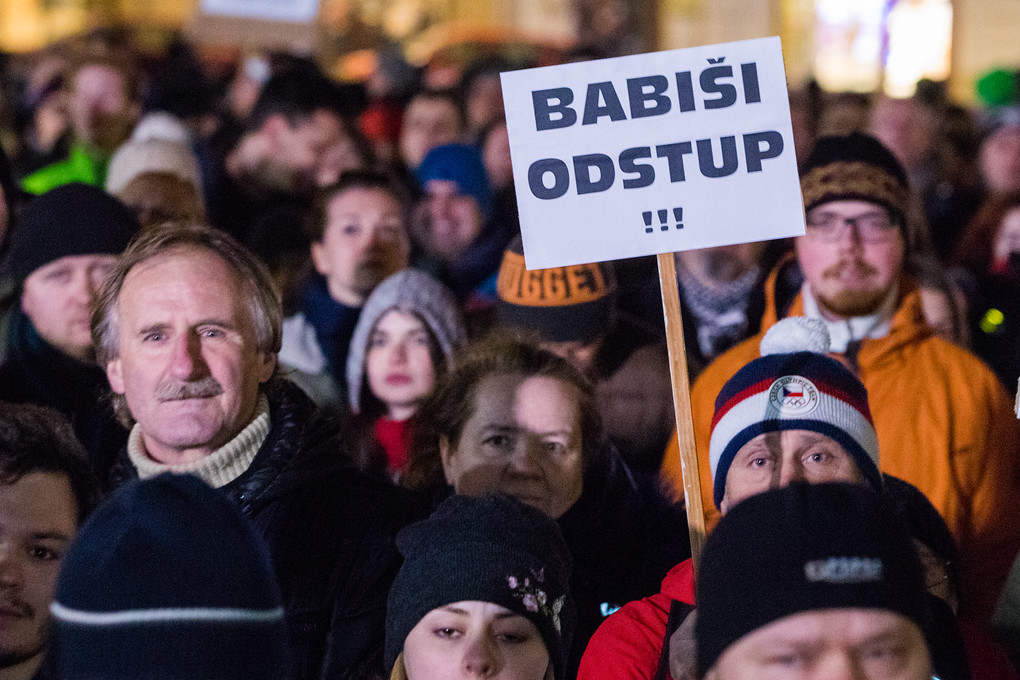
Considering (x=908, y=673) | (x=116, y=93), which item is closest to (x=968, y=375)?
(x=908, y=673)

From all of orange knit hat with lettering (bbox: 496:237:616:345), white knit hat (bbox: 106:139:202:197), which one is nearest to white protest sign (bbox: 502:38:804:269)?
orange knit hat with lettering (bbox: 496:237:616:345)

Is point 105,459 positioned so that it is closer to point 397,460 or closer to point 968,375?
point 397,460

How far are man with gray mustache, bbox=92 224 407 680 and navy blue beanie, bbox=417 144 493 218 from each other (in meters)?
2.78

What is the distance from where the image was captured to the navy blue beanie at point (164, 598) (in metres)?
1.69

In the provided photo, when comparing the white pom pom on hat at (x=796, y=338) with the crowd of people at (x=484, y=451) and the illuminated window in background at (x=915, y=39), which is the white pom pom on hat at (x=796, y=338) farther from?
the illuminated window in background at (x=915, y=39)

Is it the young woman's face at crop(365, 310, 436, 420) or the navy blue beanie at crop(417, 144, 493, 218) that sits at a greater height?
the navy blue beanie at crop(417, 144, 493, 218)

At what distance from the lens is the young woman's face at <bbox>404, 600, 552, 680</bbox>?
6.50 ft

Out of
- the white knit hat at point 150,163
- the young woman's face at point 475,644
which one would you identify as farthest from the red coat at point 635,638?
the white knit hat at point 150,163

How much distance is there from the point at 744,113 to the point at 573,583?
1102 millimetres

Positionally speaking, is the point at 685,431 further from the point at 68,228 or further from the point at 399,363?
the point at 68,228

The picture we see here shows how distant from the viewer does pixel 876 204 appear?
314 cm

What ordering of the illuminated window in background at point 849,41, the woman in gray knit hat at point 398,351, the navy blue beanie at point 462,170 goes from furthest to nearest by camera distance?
1. the illuminated window in background at point 849,41
2. the navy blue beanie at point 462,170
3. the woman in gray knit hat at point 398,351

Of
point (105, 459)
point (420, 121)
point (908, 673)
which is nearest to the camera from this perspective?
point (908, 673)

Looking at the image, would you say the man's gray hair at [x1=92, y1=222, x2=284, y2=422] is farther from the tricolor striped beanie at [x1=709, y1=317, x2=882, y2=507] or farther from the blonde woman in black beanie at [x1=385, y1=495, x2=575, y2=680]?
the tricolor striped beanie at [x1=709, y1=317, x2=882, y2=507]
